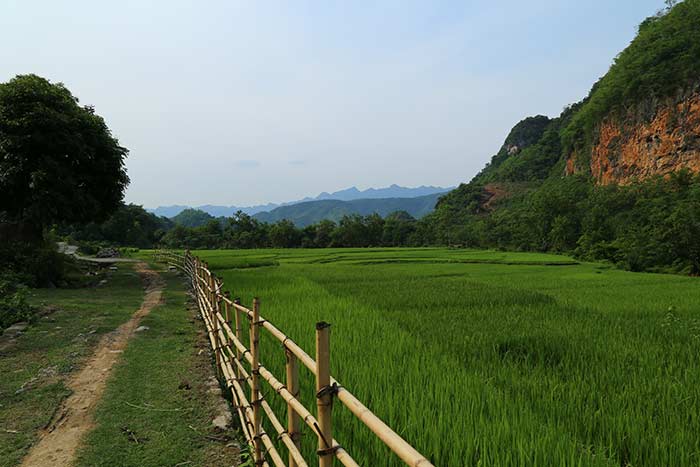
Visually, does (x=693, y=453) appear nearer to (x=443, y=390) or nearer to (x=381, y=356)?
(x=443, y=390)

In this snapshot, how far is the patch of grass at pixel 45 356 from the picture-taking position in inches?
147

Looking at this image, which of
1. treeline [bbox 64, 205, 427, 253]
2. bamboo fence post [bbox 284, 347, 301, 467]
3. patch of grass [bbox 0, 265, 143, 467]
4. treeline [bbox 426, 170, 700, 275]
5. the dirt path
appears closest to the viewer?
bamboo fence post [bbox 284, 347, 301, 467]

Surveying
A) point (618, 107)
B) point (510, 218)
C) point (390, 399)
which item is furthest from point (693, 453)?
point (618, 107)

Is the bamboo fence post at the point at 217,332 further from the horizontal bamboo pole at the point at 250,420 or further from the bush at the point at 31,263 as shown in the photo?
the bush at the point at 31,263

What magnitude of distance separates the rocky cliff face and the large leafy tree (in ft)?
143

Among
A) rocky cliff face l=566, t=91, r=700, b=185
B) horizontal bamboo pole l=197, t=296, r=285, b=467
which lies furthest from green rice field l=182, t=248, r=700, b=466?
rocky cliff face l=566, t=91, r=700, b=185

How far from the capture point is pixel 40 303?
30.8ft

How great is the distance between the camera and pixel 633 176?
43.5 m

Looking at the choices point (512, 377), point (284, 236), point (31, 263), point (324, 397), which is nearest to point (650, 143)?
point (284, 236)

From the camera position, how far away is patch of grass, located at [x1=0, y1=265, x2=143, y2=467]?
3.73m

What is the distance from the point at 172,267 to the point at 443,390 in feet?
66.5

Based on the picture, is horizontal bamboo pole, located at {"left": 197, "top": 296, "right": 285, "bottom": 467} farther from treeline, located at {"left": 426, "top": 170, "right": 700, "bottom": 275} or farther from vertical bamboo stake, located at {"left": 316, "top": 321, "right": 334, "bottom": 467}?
treeline, located at {"left": 426, "top": 170, "right": 700, "bottom": 275}

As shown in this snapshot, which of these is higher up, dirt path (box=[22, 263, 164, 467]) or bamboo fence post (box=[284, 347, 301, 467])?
bamboo fence post (box=[284, 347, 301, 467])

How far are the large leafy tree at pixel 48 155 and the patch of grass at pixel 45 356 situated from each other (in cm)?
360
